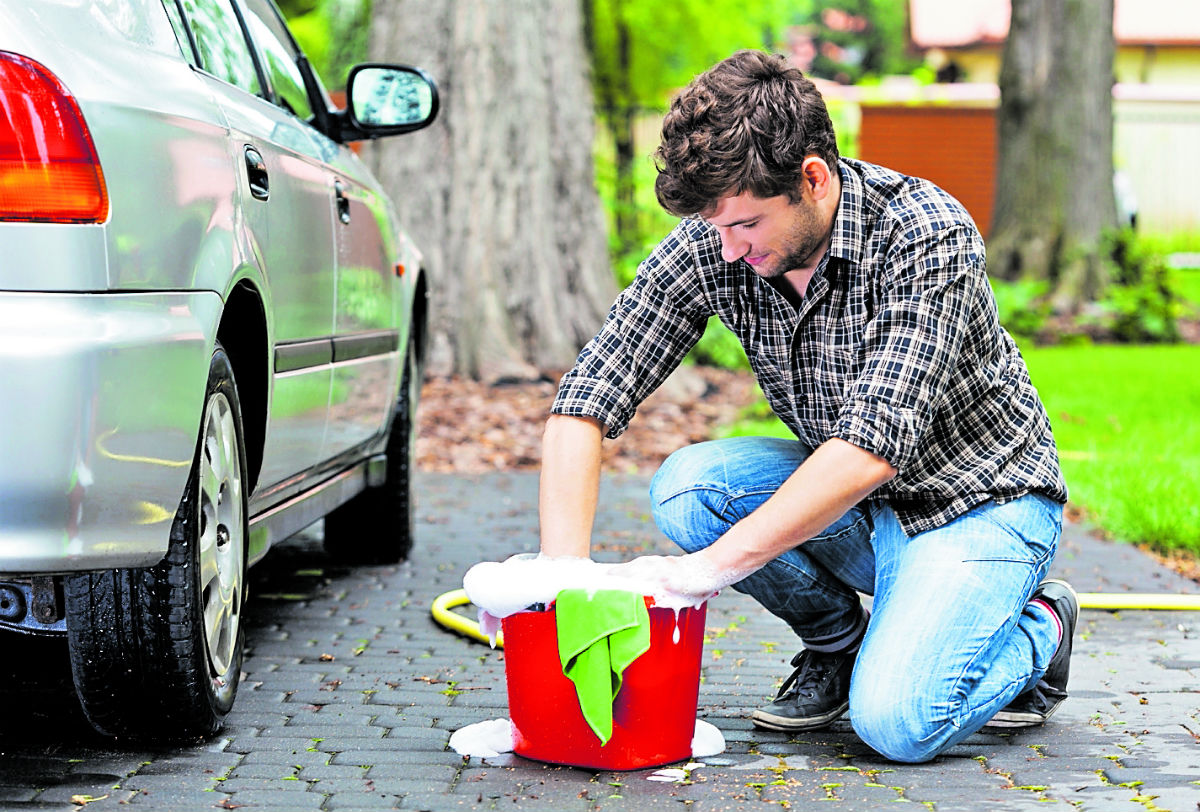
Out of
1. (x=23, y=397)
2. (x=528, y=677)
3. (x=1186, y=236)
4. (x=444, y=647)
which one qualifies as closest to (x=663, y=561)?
(x=528, y=677)

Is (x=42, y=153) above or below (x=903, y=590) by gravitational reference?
above

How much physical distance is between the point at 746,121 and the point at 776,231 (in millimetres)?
234

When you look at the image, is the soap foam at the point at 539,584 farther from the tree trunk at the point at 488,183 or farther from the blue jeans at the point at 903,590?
the tree trunk at the point at 488,183

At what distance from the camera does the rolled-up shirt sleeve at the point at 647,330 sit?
3.20 metres

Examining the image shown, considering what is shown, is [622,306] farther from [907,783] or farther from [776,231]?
[907,783]

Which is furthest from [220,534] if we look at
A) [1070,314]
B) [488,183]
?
[1070,314]

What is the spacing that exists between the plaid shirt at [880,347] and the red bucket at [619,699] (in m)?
0.51

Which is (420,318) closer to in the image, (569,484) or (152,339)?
(569,484)

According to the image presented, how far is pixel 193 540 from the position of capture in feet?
9.29

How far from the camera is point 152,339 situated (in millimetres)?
2547

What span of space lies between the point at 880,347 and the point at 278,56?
2.26m

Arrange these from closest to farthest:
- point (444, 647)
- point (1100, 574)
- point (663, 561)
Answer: point (663, 561) < point (444, 647) < point (1100, 574)

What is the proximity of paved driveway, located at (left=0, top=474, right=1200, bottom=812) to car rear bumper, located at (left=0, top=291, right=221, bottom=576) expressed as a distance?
55cm

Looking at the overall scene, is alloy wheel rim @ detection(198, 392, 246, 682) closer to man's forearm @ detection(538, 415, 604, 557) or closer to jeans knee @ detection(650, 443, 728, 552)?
man's forearm @ detection(538, 415, 604, 557)
